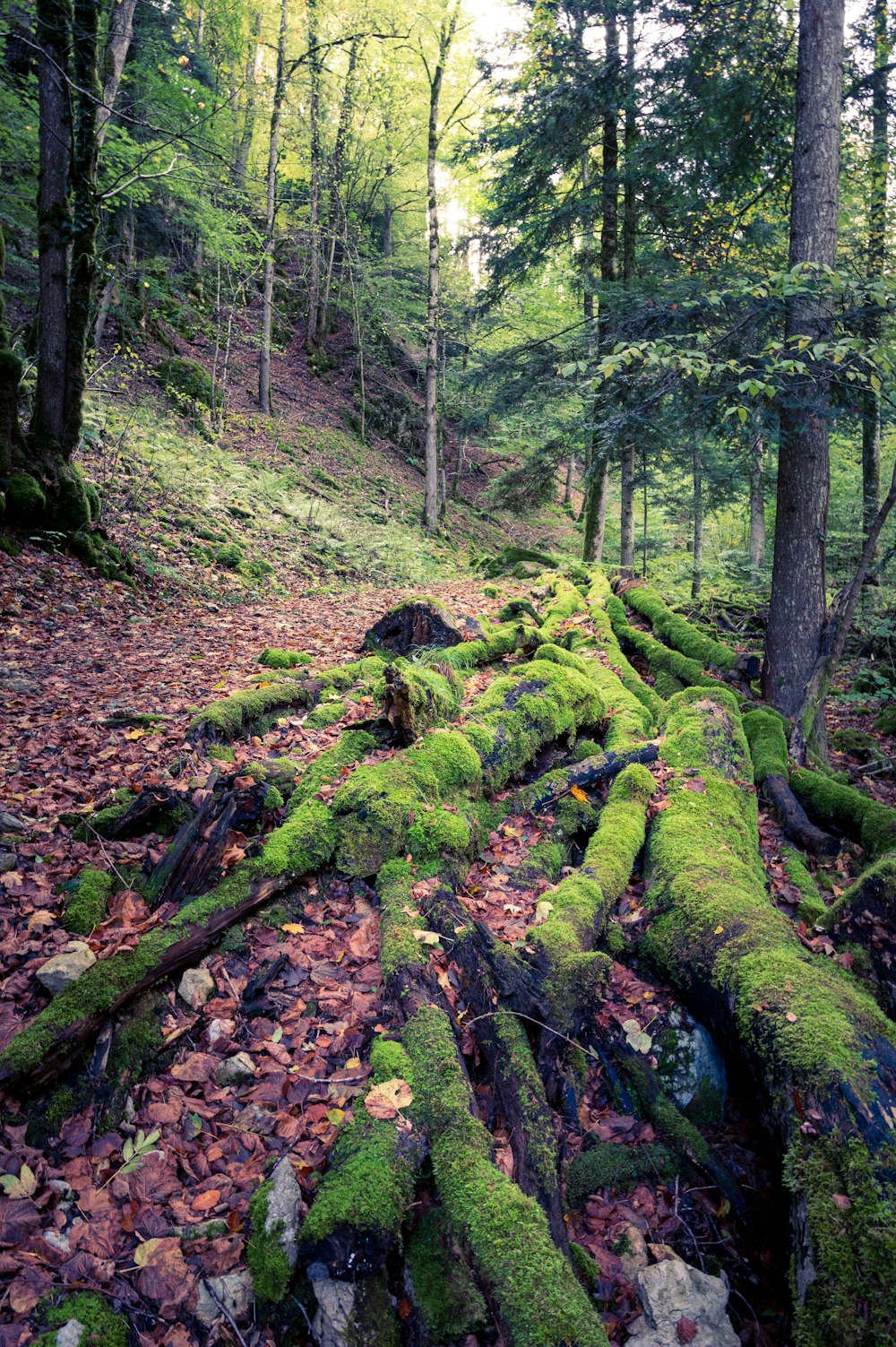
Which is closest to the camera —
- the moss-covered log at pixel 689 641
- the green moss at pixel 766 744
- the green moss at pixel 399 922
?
the green moss at pixel 399 922

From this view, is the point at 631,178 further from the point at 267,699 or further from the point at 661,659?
the point at 267,699

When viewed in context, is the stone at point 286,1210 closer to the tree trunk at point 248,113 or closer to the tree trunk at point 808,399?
Answer: the tree trunk at point 808,399

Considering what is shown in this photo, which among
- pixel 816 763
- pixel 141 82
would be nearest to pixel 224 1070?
pixel 816 763

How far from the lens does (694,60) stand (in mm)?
7688

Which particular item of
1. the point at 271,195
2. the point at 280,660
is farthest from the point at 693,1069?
the point at 271,195

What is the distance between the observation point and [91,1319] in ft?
6.27

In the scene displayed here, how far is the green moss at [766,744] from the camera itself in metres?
5.64

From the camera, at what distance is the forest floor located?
2119 mm

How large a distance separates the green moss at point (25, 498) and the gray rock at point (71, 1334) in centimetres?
865

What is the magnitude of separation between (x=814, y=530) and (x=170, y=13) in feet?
81.2

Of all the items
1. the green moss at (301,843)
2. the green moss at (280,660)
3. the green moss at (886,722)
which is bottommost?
the green moss at (886,722)

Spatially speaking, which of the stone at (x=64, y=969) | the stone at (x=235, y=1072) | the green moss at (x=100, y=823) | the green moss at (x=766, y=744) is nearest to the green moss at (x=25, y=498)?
the green moss at (x=100, y=823)

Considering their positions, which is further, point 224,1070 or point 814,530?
point 814,530

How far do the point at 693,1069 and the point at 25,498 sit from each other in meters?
9.32
